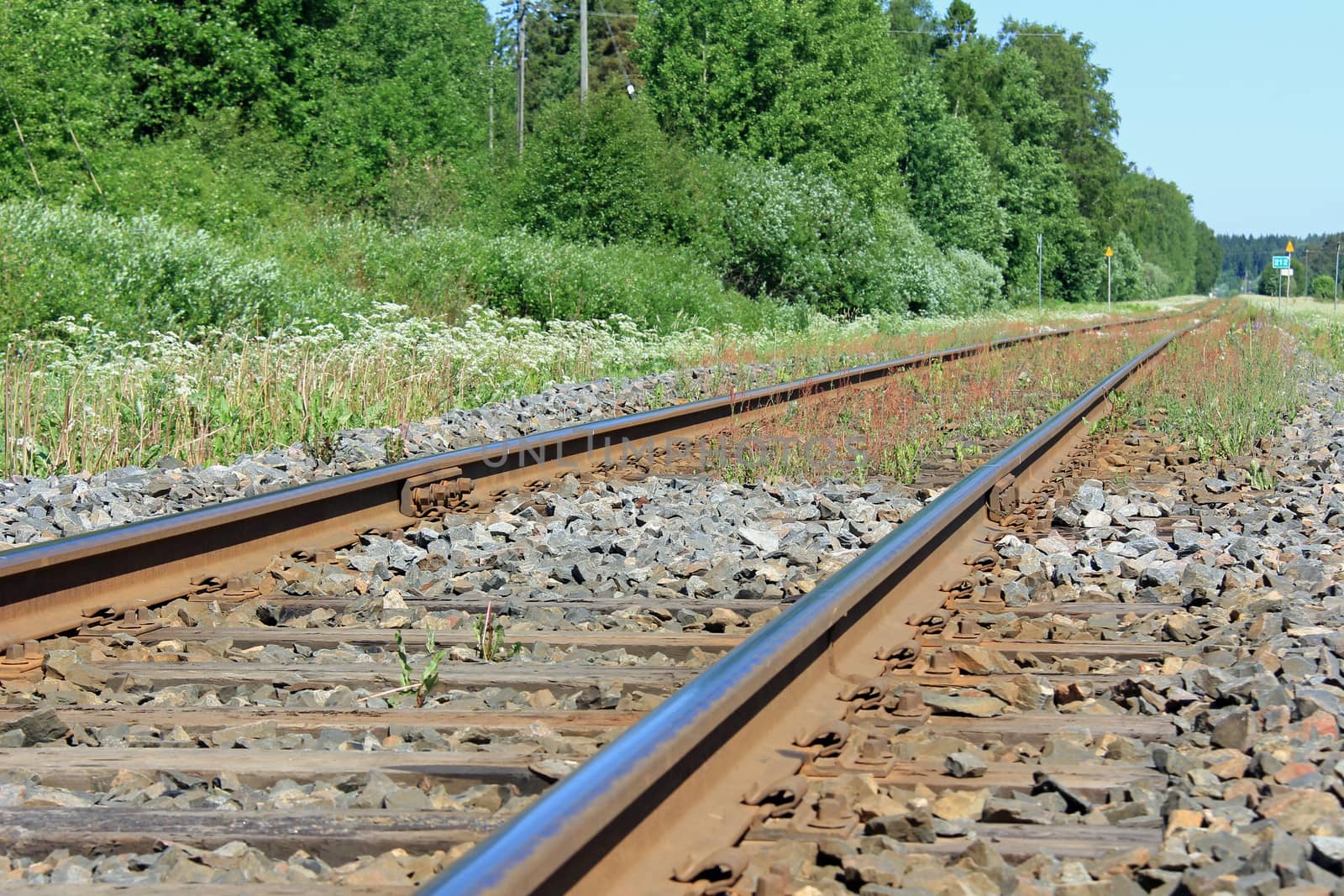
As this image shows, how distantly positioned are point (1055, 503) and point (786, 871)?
15.8 feet

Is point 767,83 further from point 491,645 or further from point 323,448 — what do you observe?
point 491,645

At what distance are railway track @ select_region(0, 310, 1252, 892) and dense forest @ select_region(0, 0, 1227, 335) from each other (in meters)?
8.47

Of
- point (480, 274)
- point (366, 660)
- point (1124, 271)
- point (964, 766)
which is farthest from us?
point (1124, 271)

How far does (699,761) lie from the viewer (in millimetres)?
2713

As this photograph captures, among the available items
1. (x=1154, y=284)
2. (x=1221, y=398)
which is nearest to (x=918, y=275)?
(x=1221, y=398)

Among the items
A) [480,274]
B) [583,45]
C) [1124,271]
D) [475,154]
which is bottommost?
[480,274]

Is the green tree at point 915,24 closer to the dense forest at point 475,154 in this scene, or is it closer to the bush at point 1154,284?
the dense forest at point 475,154

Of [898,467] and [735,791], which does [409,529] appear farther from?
[735,791]

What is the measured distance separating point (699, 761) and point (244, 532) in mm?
3370

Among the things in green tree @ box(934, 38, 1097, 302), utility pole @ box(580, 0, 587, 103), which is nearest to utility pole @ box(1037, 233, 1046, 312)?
green tree @ box(934, 38, 1097, 302)

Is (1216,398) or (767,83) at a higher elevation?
(767,83)

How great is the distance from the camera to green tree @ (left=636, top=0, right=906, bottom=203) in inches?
1544

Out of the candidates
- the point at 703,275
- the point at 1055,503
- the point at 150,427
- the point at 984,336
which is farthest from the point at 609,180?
the point at 1055,503

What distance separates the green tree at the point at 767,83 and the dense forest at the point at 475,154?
0.08 m
